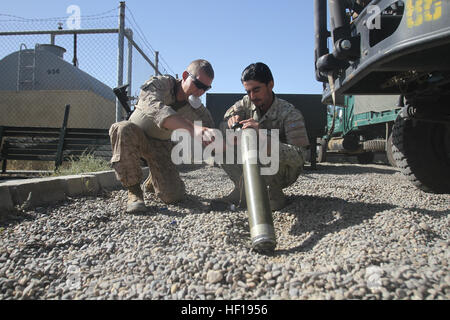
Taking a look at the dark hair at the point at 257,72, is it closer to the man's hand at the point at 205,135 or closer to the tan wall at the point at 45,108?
the man's hand at the point at 205,135

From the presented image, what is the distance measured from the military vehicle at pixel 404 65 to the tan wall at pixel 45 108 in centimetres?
501

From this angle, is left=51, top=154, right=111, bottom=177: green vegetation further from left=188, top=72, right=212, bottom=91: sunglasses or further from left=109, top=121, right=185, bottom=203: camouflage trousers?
left=188, top=72, right=212, bottom=91: sunglasses

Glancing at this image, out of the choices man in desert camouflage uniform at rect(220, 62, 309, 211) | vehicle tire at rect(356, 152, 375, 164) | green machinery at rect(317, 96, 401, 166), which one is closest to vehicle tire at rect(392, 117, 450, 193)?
man in desert camouflage uniform at rect(220, 62, 309, 211)

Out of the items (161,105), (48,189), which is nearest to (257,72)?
(161,105)

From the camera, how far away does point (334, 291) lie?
3.17ft

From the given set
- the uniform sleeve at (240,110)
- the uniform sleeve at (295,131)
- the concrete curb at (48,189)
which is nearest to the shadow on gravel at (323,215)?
the uniform sleeve at (295,131)

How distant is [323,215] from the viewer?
1893 millimetres

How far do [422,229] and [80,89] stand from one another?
643cm

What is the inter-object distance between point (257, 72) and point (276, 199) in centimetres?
91

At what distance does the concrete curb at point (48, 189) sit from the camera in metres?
1.88

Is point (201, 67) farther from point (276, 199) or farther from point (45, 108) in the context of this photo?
point (45, 108)

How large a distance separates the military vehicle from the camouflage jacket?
0.99 metres
